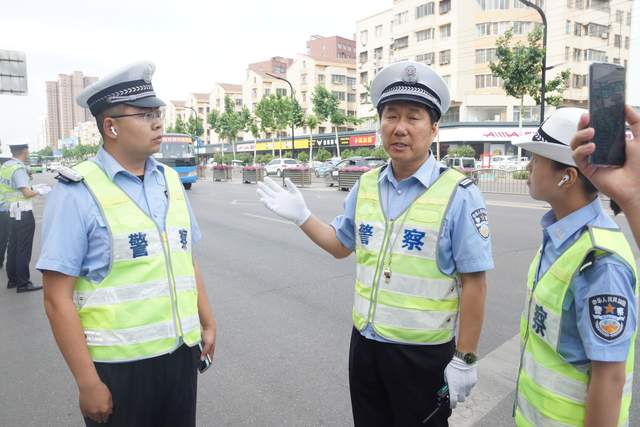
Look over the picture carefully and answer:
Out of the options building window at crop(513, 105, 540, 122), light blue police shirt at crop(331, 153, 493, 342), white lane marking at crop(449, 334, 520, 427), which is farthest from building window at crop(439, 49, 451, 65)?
light blue police shirt at crop(331, 153, 493, 342)

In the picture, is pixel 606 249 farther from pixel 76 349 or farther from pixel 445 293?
pixel 76 349

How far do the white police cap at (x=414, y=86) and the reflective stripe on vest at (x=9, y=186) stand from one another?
6.01 metres

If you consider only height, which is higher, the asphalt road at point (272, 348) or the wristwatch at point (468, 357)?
the wristwatch at point (468, 357)

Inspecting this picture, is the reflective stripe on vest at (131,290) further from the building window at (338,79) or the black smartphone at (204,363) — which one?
the building window at (338,79)

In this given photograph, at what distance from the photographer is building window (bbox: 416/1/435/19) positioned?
4943cm

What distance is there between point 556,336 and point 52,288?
1887mm

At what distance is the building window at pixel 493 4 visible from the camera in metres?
45.3

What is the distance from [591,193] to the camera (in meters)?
1.71

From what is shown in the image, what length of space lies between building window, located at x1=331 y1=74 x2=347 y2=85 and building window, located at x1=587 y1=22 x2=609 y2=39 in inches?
1263

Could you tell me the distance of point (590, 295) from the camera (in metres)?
1.50

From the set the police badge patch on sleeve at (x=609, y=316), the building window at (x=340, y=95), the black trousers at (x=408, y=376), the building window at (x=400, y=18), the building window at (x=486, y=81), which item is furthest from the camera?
the building window at (x=340, y=95)

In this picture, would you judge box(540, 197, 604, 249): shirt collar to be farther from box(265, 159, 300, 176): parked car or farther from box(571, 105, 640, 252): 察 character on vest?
box(265, 159, 300, 176): parked car

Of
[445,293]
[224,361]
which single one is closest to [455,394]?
[445,293]

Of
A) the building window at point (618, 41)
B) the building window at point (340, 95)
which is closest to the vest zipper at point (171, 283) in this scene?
the building window at point (618, 41)
